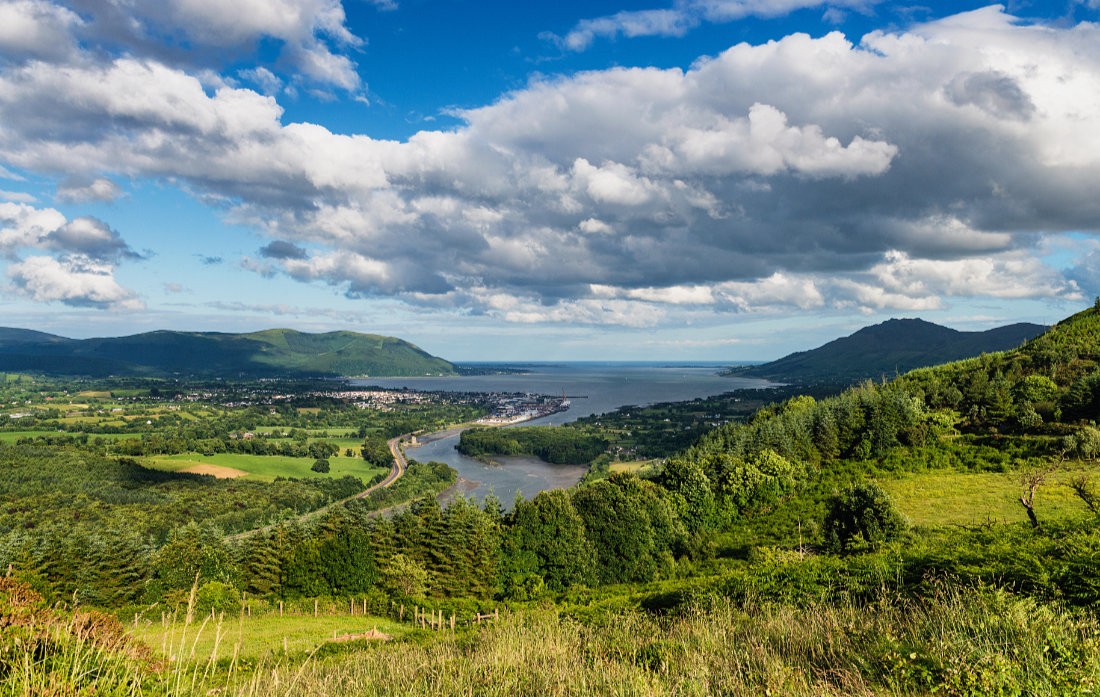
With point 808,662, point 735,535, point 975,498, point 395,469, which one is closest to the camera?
point 808,662

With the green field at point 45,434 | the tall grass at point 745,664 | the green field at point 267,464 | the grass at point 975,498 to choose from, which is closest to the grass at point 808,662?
the tall grass at point 745,664

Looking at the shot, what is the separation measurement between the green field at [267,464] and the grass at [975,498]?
315ft

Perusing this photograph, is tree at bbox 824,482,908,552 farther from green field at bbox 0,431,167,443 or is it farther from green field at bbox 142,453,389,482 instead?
green field at bbox 0,431,167,443

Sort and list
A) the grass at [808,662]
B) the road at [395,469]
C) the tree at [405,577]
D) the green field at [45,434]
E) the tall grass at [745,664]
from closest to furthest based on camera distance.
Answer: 1. the tall grass at [745,664]
2. the grass at [808,662]
3. the tree at [405,577]
4. the road at [395,469]
5. the green field at [45,434]

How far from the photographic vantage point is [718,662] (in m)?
5.66

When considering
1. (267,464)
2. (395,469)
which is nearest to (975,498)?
(395,469)

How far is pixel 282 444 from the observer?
13650 cm

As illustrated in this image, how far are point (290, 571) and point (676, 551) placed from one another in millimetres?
27510

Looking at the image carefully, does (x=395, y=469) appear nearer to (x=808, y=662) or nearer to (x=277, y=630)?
(x=277, y=630)

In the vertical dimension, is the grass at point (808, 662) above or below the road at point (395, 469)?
above

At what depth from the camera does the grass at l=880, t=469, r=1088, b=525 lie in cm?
2867

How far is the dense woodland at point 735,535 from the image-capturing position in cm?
1302

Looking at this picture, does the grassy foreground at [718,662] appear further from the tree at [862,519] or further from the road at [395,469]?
the road at [395,469]

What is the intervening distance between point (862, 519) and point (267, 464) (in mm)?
120789
